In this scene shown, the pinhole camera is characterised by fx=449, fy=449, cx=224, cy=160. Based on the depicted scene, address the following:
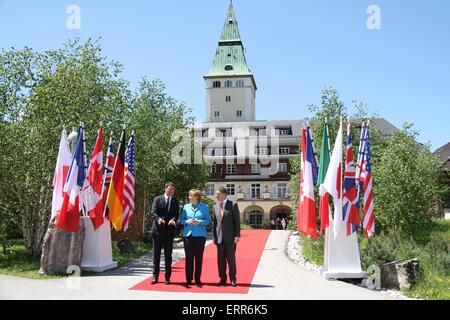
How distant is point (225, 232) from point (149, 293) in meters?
1.92

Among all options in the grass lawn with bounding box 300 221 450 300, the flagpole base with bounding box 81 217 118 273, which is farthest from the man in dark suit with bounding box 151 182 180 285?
the grass lawn with bounding box 300 221 450 300

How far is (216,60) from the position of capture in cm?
8531

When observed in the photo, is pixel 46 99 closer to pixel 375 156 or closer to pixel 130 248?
pixel 130 248

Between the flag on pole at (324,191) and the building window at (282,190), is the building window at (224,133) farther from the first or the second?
the flag on pole at (324,191)

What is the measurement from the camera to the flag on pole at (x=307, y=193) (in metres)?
10.7

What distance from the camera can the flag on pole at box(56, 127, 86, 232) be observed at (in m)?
10.7

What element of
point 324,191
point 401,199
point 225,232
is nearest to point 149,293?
point 225,232

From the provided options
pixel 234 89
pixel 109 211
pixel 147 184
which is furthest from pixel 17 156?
pixel 234 89

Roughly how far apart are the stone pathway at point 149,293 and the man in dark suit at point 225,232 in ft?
2.27

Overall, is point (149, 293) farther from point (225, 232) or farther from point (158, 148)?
point (158, 148)

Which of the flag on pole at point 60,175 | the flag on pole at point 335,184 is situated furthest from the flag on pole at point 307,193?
the flag on pole at point 60,175

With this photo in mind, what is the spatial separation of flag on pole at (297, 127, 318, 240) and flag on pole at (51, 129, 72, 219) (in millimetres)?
5940

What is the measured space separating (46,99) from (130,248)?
19.6 feet
